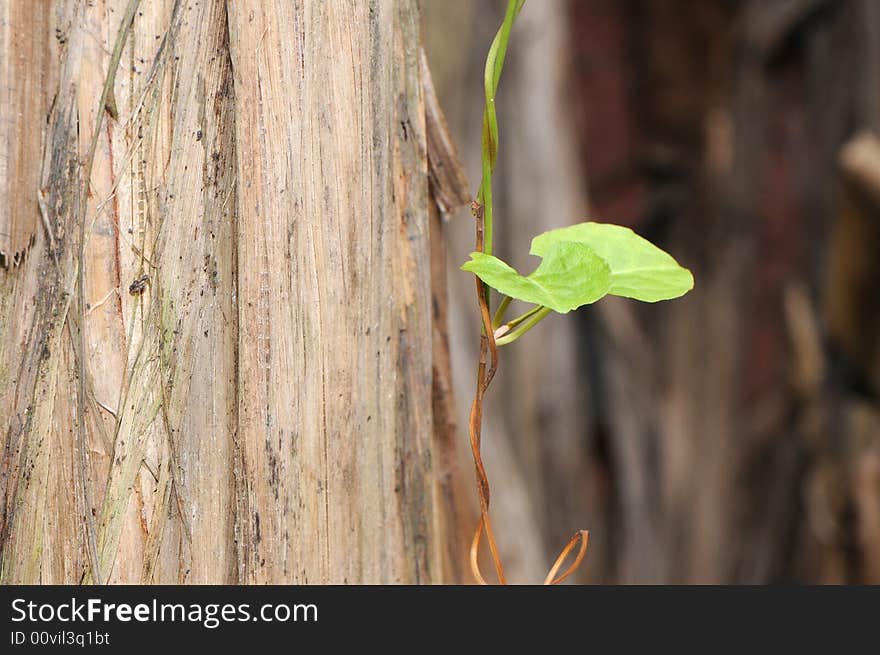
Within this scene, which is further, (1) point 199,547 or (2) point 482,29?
(2) point 482,29

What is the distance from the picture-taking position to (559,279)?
298 mm

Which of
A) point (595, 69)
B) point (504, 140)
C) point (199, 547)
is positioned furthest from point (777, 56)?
point (199, 547)

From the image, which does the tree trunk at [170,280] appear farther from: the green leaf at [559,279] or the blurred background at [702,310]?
the blurred background at [702,310]

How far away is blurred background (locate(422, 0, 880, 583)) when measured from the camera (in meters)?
1.24

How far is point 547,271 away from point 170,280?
0.46ft

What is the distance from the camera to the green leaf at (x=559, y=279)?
0.28m

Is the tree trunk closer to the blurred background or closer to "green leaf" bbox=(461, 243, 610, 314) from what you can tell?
"green leaf" bbox=(461, 243, 610, 314)

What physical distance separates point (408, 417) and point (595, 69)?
175cm

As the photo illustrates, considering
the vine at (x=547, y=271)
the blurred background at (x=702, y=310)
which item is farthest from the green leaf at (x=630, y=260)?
the blurred background at (x=702, y=310)

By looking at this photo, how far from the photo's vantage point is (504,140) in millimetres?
1406

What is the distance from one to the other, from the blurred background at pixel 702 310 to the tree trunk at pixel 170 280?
808mm

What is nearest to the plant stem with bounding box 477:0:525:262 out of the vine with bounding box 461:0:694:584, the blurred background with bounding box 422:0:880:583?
the vine with bounding box 461:0:694:584
